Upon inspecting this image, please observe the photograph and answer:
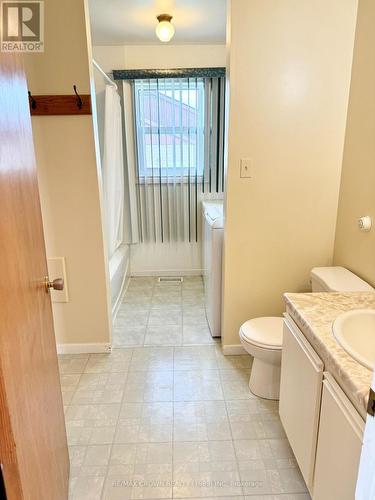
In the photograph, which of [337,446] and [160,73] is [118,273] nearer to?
[160,73]

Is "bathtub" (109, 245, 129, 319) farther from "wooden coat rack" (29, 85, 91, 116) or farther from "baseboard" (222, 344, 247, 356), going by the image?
"wooden coat rack" (29, 85, 91, 116)

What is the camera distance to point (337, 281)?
6.21 feet

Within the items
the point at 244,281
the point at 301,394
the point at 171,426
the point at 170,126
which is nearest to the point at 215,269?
the point at 244,281

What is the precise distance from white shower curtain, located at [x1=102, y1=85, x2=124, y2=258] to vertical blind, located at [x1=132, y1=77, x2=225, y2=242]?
268mm

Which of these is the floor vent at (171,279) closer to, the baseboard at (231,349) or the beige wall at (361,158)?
the baseboard at (231,349)

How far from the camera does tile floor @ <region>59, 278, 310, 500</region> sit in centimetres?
153

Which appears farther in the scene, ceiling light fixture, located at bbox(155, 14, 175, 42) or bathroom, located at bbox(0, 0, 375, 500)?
ceiling light fixture, located at bbox(155, 14, 175, 42)

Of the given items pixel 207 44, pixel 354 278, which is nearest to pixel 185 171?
pixel 207 44

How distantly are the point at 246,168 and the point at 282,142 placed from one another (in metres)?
0.27

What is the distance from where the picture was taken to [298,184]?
7.26 ft

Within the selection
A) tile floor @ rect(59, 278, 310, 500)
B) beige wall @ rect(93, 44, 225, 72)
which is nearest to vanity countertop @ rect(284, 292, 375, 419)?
tile floor @ rect(59, 278, 310, 500)

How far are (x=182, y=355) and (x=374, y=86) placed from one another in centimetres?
205

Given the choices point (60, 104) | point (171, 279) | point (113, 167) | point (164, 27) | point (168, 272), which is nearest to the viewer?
point (60, 104)

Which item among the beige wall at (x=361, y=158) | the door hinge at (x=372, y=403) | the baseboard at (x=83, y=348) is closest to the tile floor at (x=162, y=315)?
the baseboard at (x=83, y=348)
